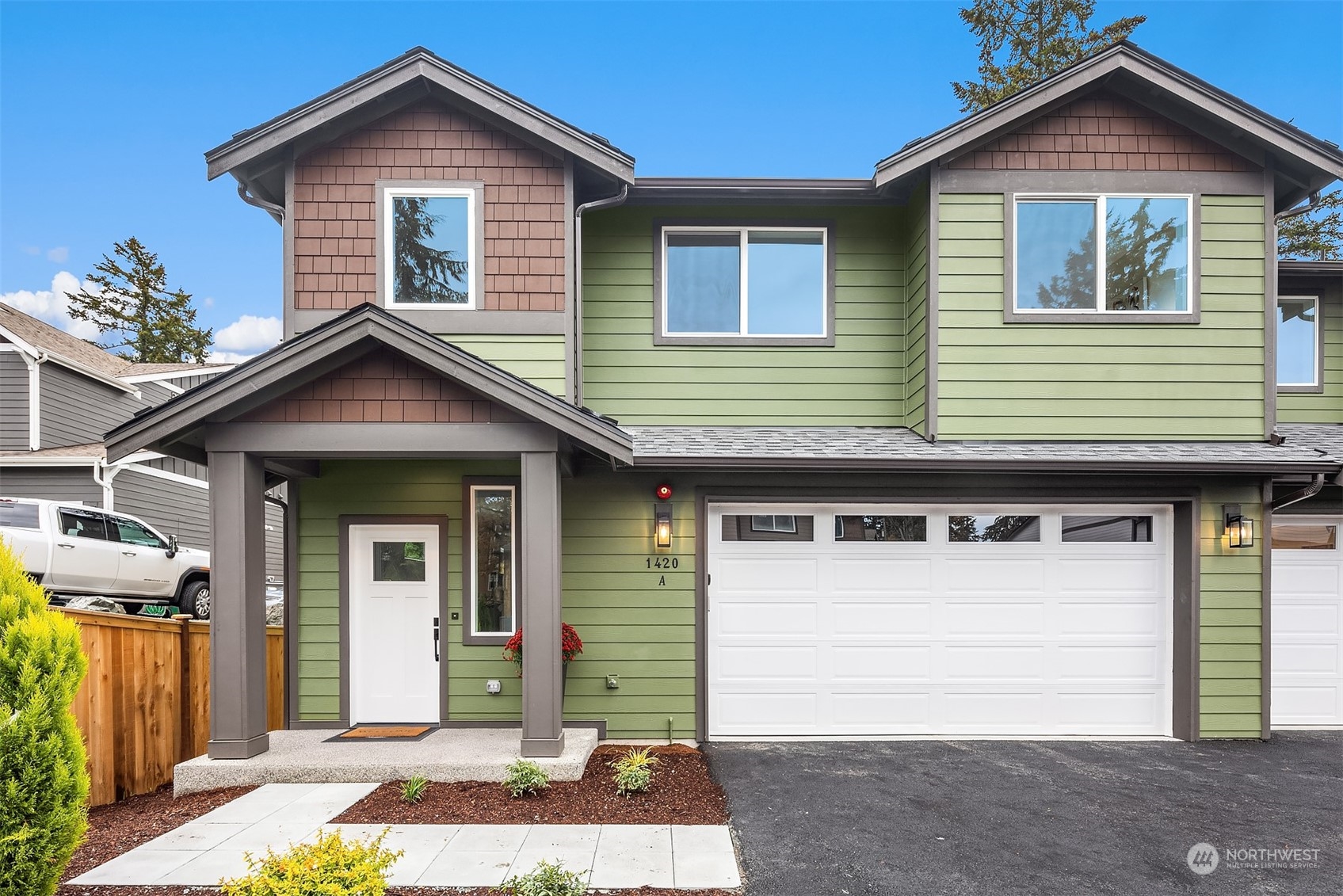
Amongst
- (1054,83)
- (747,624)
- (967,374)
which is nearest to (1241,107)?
(1054,83)

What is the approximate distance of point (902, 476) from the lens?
6.50 m

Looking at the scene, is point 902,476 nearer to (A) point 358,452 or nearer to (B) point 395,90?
(A) point 358,452

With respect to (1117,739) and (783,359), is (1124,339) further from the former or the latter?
(1117,739)

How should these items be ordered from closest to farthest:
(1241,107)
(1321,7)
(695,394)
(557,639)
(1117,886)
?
(1117,886)
(557,639)
(1241,107)
(695,394)
(1321,7)

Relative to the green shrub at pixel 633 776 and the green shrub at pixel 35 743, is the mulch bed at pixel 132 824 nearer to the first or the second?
the green shrub at pixel 35 743

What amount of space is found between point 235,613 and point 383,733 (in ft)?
5.73

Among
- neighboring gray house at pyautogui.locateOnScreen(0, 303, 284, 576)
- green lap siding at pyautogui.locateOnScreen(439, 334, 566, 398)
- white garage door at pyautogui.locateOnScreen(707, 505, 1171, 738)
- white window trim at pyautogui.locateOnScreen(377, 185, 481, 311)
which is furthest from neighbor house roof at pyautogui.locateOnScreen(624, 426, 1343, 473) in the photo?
neighboring gray house at pyautogui.locateOnScreen(0, 303, 284, 576)

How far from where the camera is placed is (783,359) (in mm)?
6957

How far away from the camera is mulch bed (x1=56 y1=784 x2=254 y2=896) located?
11.8 feet

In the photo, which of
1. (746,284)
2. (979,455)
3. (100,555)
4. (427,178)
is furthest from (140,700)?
(979,455)

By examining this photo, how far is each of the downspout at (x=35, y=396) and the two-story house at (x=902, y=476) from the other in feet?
29.6

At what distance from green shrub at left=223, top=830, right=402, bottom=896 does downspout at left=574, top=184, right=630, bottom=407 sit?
417cm

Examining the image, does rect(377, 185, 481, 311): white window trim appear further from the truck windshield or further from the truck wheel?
the truck wheel

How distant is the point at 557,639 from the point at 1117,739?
5319mm
